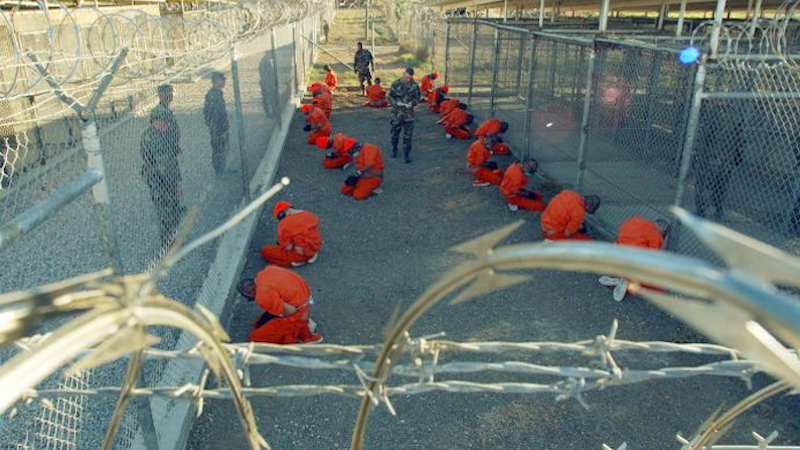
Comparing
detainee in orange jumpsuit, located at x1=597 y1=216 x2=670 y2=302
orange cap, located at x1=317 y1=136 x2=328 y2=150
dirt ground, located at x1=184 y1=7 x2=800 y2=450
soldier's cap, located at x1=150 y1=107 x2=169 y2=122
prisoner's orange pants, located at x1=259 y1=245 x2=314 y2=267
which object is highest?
soldier's cap, located at x1=150 y1=107 x2=169 y2=122

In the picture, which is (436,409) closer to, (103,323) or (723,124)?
(103,323)

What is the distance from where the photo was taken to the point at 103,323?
117 cm

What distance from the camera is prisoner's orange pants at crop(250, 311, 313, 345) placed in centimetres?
489

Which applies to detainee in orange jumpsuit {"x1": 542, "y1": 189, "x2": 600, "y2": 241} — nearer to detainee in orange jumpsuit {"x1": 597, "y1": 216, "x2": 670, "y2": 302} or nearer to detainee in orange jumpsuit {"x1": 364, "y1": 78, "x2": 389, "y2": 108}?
detainee in orange jumpsuit {"x1": 597, "y1": 216, "x2": 670, "y2": 302}

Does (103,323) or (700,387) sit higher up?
(103,323)

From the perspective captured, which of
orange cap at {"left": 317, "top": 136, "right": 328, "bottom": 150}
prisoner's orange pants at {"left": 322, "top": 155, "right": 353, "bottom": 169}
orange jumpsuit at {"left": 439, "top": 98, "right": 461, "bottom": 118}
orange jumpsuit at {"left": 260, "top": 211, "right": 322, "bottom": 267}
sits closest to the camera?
orange jumpsuit at {"left": 260, "top": 211, "right": 322, "bottom": 267}

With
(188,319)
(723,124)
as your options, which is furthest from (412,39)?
(188,319)

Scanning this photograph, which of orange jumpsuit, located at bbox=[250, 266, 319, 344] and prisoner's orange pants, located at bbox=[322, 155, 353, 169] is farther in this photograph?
prisoner's orange pants, located at bbox=[322, 155, 353, 169]

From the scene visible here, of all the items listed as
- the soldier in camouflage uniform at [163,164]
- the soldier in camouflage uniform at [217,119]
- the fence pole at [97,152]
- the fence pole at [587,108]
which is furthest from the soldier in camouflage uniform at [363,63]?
the fence pole at [97,152]

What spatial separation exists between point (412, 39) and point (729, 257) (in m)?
29.2

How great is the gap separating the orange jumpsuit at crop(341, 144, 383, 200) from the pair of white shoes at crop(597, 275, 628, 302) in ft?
12.3

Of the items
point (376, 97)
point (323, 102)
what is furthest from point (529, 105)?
point (376, 97)

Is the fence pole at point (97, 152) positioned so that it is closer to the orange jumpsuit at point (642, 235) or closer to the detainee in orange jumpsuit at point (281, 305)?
the detainee in orange jumpsuit at point (281, 305)

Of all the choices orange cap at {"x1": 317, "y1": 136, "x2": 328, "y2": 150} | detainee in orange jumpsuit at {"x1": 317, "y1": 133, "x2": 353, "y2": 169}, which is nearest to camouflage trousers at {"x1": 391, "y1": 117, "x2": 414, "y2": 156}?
detainee in orange jumpsuit at {"x1": 317, "y1": 133, "x2": 353, "y2": 169}
